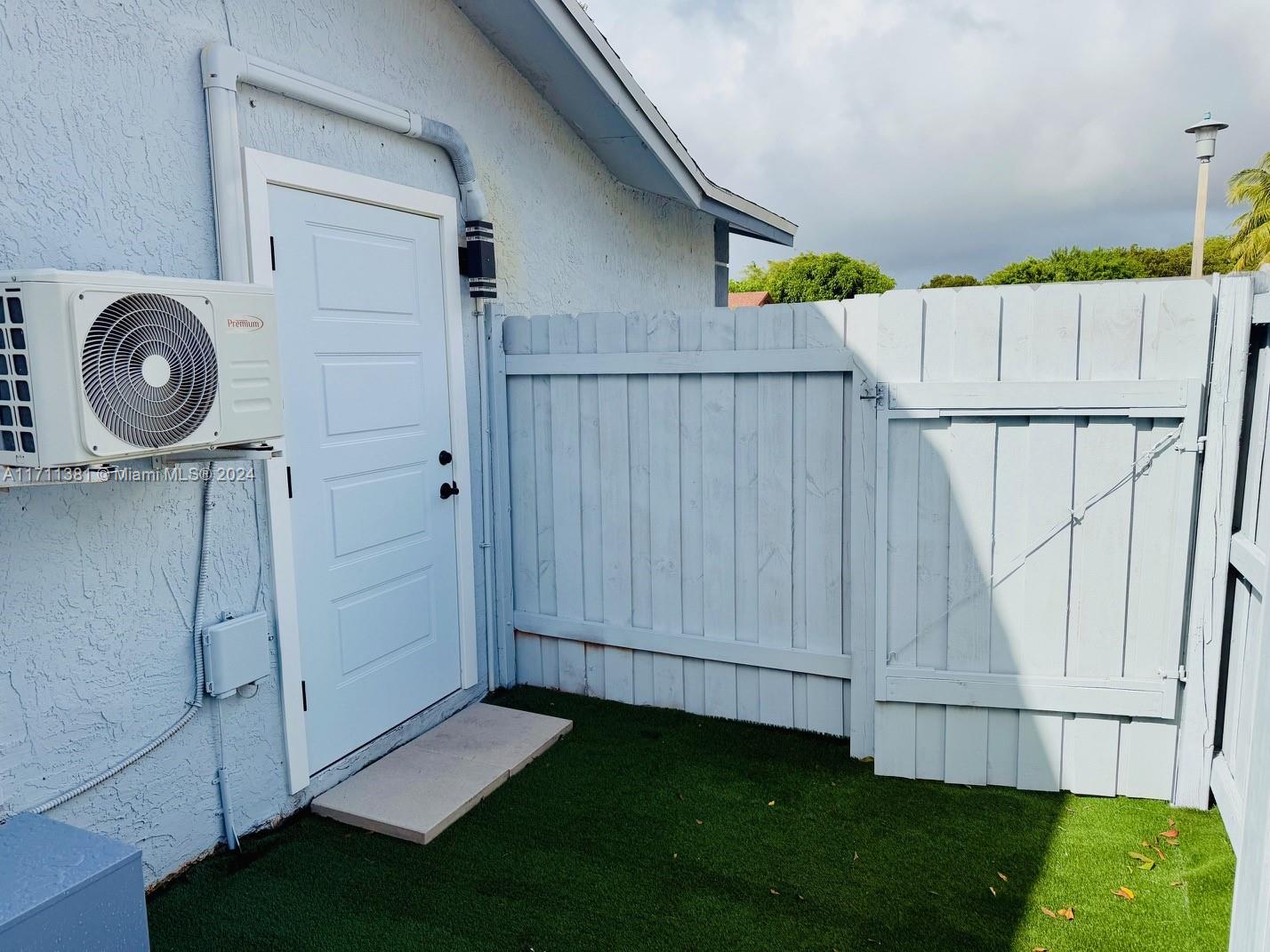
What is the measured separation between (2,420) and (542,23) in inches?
120

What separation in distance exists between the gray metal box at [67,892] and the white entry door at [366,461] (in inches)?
46.3

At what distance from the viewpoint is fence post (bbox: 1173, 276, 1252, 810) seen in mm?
2822

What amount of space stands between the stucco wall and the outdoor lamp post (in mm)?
12278

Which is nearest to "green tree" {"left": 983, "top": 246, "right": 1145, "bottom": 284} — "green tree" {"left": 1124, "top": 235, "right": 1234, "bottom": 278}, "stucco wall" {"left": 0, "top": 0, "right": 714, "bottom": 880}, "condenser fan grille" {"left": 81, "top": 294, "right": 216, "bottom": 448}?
"green tree" {"left": 1124, "top": 235, "right": 1234, "bottom": 278}

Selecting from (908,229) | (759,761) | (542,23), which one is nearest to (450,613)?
(759,761)

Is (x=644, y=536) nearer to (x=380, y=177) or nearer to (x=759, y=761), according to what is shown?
(x=759, y=761)

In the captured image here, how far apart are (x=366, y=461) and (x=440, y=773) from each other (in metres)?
1.36

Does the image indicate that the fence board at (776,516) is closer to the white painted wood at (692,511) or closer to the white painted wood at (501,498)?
the white painted wood at (692,511)

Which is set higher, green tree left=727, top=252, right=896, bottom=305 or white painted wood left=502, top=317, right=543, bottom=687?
green tree left=727, top=252, right=896, bottom=305

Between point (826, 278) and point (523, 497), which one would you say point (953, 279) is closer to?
point (826, 278)

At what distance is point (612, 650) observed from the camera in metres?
4.19

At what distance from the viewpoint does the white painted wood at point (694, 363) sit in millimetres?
3467

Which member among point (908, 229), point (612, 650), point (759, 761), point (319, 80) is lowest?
point (759, 761)

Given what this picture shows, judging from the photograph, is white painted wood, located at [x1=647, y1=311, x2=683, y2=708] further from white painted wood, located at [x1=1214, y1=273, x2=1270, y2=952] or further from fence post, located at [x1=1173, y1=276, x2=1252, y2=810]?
white painted wood, located at [x1=1214, y1=273, x2=1270, y2=952]
